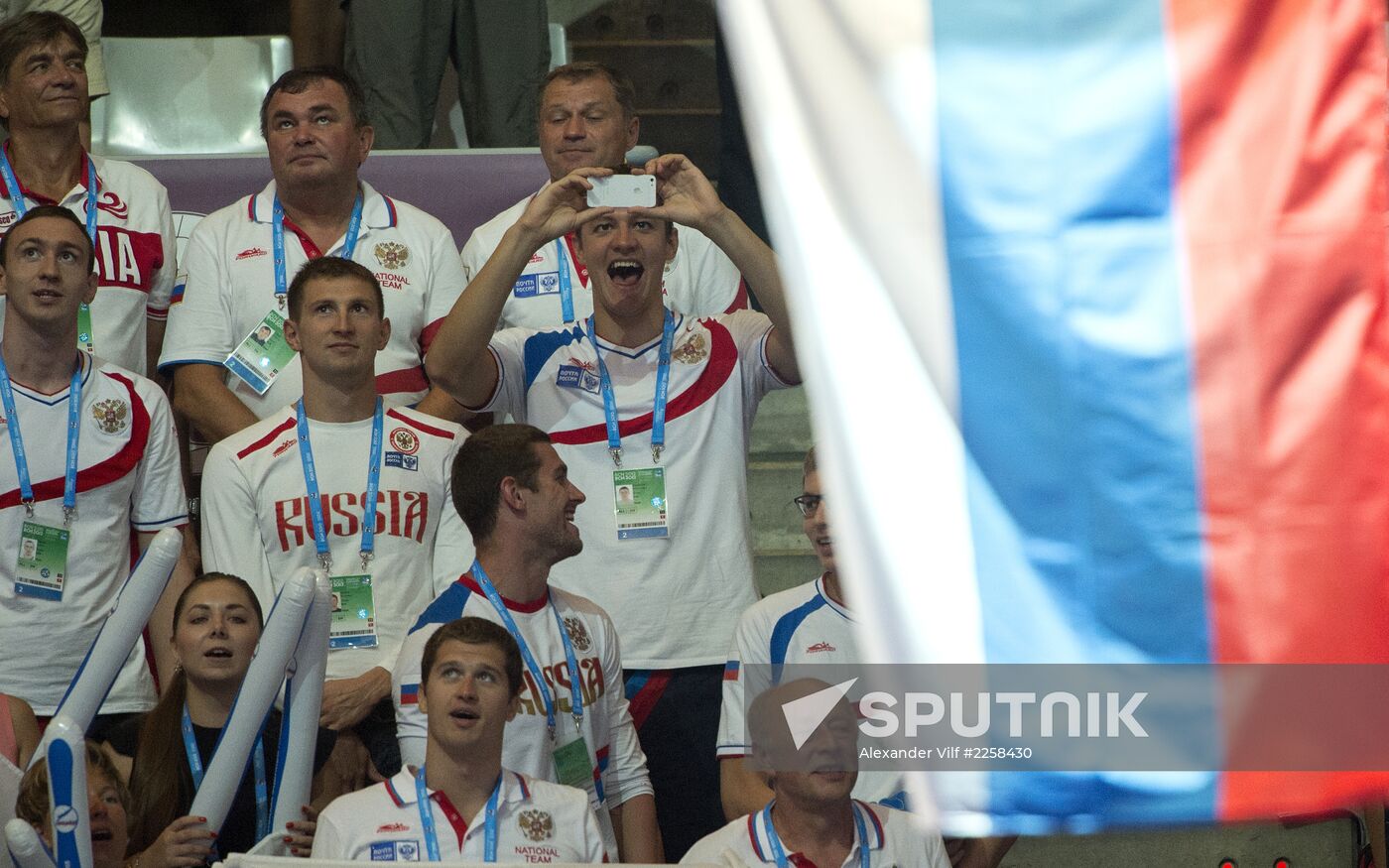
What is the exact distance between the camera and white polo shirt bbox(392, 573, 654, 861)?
3777 millimetres

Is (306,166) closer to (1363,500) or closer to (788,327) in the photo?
(788,327)

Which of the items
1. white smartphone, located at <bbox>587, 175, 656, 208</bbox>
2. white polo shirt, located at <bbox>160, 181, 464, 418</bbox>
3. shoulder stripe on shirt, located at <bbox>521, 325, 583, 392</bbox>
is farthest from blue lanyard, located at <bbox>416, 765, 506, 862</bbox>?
white polo shirt, located at <bbox>160, 181, 464, 418</bbox>

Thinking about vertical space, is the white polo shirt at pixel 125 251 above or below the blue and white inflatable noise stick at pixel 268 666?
above

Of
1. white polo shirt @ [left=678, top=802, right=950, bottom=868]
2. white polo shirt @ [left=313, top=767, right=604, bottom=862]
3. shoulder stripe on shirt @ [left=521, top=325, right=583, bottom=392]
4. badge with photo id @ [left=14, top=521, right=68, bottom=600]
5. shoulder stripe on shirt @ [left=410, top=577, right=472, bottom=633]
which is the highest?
shoulder stripe on shirt @ [left=521, top=325, right=583, bottom=392]

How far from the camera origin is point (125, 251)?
4.96 m

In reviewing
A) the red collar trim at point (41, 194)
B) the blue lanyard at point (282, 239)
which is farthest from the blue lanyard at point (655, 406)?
the red collar trim at point (41, 194)

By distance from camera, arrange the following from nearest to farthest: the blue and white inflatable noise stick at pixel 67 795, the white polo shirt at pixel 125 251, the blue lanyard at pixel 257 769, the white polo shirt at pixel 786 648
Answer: the blue and white inflatable noise stick at pixel 67 795 → the blue lanyard at pixel 257 769 → the white polo shirt at pixel 786 648 → the white polo shirt at pixel 125 251

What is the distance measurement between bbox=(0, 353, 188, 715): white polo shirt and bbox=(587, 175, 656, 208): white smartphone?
1.41 meters

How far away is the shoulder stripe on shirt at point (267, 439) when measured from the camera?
4242mm

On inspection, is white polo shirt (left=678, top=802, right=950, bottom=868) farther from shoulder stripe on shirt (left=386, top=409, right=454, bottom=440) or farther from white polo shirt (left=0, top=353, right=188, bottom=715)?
white polo shirt (left=0, top=353, right=188, bottom=715)

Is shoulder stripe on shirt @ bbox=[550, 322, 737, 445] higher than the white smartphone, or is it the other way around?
the white smartphone

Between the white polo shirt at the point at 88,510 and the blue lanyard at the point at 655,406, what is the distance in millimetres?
1165

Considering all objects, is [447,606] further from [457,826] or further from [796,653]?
[796,653]

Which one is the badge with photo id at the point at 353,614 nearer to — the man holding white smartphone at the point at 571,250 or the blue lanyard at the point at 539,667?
the blue lanyard at the point at 539,667
